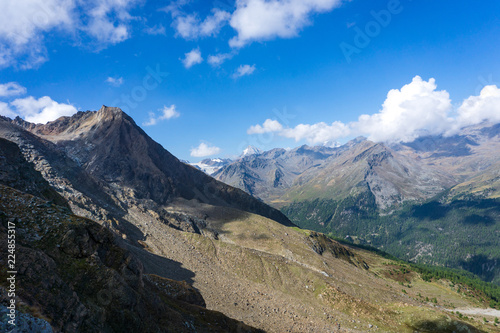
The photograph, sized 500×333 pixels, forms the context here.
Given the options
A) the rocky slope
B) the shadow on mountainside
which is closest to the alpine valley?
the rocky slope

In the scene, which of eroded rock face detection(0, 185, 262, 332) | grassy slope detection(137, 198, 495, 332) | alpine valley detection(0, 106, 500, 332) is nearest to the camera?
eroded rock face detection(0, 185, 262, 332)

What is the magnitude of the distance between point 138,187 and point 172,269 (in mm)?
91441

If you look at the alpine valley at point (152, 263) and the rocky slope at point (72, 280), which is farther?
the alpine valley at point (152, 263)

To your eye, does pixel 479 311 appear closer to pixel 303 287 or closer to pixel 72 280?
pixel 303 287

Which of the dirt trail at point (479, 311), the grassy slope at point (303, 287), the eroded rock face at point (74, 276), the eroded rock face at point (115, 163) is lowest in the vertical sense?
the dirt trail at point (479, 311)

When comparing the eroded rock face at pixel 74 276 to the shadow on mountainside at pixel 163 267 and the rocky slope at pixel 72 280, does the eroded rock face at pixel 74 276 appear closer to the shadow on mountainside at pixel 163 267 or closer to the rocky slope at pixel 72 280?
the rocky slope at pixel 72 280

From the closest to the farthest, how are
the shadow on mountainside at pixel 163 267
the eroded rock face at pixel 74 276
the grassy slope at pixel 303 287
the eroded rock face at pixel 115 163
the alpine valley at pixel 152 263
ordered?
1. the eroded rock face at pixel 74 276
2. the alpine valley at pixel 152 263
3. the grassy slope at pixel 303 287
4. the shadow on mountainside at pixel 163 267
5. the eroded rock face at pixel 115 163

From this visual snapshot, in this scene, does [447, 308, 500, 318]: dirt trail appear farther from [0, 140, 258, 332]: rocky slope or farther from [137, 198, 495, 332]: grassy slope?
[0, 140, 258, 332]: rocky slope

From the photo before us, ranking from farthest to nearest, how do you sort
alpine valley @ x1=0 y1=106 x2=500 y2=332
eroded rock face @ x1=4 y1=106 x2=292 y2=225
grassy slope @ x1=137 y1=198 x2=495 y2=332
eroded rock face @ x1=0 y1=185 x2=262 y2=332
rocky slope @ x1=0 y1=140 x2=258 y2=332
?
1. eroded rock face @ x1=4 y1=106 x2=292 y2=225
2. grassy slope @ x1=137 y1=198 x2=495 y2=332
3. alpine valley @ x1=0 y1=106 x2=500 y2=332
4. eroded rock face @ x1=0 y1=185 x2=262 y2=332
5. rocky slope @ x1=0 y1=140 x2=258 y2=332

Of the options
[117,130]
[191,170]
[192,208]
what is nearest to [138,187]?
[192,208]

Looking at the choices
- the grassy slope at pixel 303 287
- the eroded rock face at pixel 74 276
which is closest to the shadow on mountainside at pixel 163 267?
the grassy slope at pixel 303 287

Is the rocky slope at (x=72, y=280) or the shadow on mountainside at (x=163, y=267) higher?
the rocky slope at (x=72, y=280)

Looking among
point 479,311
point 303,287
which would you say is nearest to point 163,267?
point 303,287

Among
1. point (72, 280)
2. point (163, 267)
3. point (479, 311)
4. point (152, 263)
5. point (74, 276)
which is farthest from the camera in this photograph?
point (479, 311)
